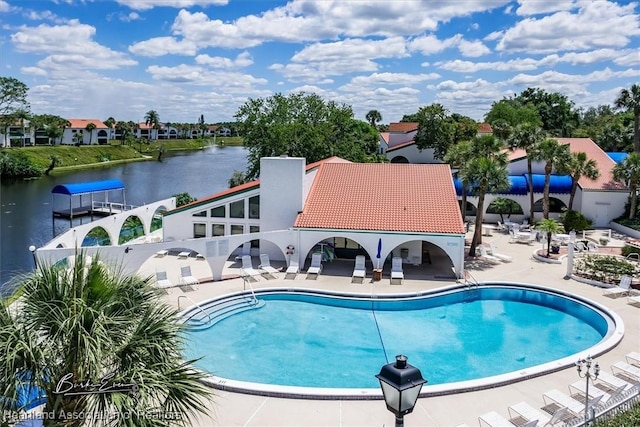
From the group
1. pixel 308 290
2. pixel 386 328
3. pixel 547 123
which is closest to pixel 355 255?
pixel 308 290

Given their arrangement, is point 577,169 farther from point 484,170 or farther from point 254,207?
point 254,207

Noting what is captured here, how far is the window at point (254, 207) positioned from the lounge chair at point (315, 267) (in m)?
4.37

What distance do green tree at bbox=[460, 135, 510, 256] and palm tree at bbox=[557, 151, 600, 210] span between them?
9.01 meters

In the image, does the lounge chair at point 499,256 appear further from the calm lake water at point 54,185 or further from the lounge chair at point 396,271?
the calm lake water at point 54,185

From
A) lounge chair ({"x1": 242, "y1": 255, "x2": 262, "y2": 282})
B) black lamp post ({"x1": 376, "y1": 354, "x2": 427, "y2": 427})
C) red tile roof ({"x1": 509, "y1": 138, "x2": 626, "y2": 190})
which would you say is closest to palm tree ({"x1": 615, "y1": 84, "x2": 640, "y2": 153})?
red tile roof ({"x1": 509, "y1": 138, "x2": 626, "y2": 190})

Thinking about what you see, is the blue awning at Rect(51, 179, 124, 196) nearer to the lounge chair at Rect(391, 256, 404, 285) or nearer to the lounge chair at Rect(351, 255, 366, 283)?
the lounge chair at Rect(351, 255, 366, 283)

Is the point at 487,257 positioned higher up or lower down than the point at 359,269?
higher up

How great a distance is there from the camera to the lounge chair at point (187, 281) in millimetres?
22822

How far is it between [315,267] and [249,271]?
3227 mm

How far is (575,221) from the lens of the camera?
3509 cm

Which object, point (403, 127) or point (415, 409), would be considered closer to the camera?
point (415, 409)

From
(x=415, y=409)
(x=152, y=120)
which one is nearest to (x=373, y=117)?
(x=152, y=120)

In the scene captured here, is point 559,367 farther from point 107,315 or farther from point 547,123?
point 547,123

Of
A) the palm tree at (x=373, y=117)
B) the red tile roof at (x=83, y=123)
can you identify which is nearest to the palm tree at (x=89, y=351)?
the red tile roof at (x=83, y=123)
